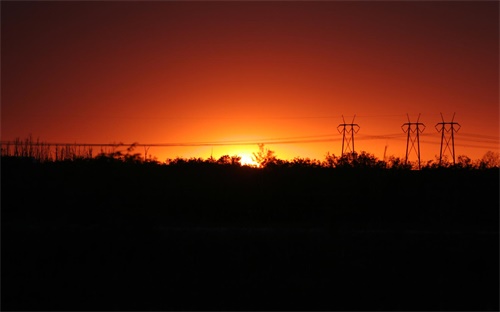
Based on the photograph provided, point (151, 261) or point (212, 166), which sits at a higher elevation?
point (212, 166)

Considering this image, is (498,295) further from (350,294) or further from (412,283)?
(350,294)

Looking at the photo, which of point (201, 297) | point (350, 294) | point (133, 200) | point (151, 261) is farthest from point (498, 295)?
point (133, 200)

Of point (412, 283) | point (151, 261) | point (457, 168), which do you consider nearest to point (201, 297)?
point (151, 261)

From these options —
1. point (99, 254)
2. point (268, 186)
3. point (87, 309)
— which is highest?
point (268, 186)

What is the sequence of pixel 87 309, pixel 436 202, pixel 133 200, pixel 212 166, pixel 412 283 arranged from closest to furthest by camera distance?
1. pixel 87 309
2. pixel 412 283
3. pixel 133 200
4. pixel 436 202
5. pixel 212 166

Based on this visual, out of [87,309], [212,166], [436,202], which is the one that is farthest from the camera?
[212,166]

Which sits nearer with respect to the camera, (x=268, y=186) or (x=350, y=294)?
(x=350, y=294)

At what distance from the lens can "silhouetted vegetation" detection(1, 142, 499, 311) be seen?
1046 inches

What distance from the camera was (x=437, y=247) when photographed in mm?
28984

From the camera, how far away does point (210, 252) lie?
2836 centimetres

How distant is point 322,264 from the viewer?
2838 cm

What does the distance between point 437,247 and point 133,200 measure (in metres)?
14.9

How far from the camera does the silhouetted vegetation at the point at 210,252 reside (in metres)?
26.6

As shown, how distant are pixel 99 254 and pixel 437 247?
44.4 ft
